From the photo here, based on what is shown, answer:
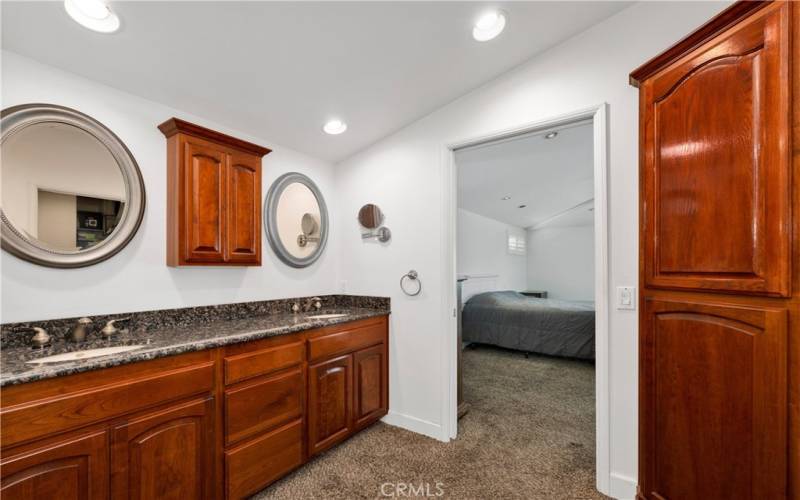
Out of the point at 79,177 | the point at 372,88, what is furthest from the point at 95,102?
the point at 372,88

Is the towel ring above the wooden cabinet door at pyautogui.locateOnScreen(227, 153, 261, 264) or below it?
below

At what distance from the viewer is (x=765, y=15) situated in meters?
1.13

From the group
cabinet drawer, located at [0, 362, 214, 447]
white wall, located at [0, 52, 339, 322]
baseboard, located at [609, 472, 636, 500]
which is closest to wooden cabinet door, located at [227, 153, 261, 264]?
white wall, located at [0, 52, 339, 322]

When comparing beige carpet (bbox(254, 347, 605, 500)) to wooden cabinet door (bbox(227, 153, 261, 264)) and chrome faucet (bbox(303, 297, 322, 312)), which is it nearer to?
chrome faucet (bbox(303, 297, 322, 312))

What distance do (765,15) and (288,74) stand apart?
6.77 feet

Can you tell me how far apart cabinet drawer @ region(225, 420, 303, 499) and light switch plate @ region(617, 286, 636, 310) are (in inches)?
77.2

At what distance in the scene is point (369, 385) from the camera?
8.29 ft

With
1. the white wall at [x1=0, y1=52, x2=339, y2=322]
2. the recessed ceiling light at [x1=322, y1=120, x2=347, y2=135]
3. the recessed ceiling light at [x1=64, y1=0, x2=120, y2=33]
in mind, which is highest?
the recessed ceiling light at [x1=64, y1=0, x2=120, y2=33]

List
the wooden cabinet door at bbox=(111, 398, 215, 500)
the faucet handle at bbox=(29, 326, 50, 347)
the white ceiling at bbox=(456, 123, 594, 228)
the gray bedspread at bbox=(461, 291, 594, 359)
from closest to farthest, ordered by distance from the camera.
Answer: the wooden cabinet door at bbox=(111, 398, 215, 500) < the faucet handle at bbox=(29, 326, 50, 347) < the white ceiling at bbox=(456, 123, 594, 228) < the gray bedspread at bbox=(461, 291, 594, 359)

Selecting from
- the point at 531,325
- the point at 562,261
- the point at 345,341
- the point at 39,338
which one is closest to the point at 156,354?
the point at 39,338

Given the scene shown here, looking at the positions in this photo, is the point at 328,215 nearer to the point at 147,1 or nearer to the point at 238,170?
the point at 238,170

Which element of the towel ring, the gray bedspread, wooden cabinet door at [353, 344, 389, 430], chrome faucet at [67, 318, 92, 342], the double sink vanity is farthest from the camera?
the gray bedspread

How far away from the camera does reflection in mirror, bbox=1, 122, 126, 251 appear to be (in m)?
1.52

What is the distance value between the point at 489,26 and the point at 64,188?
7.68 ft
